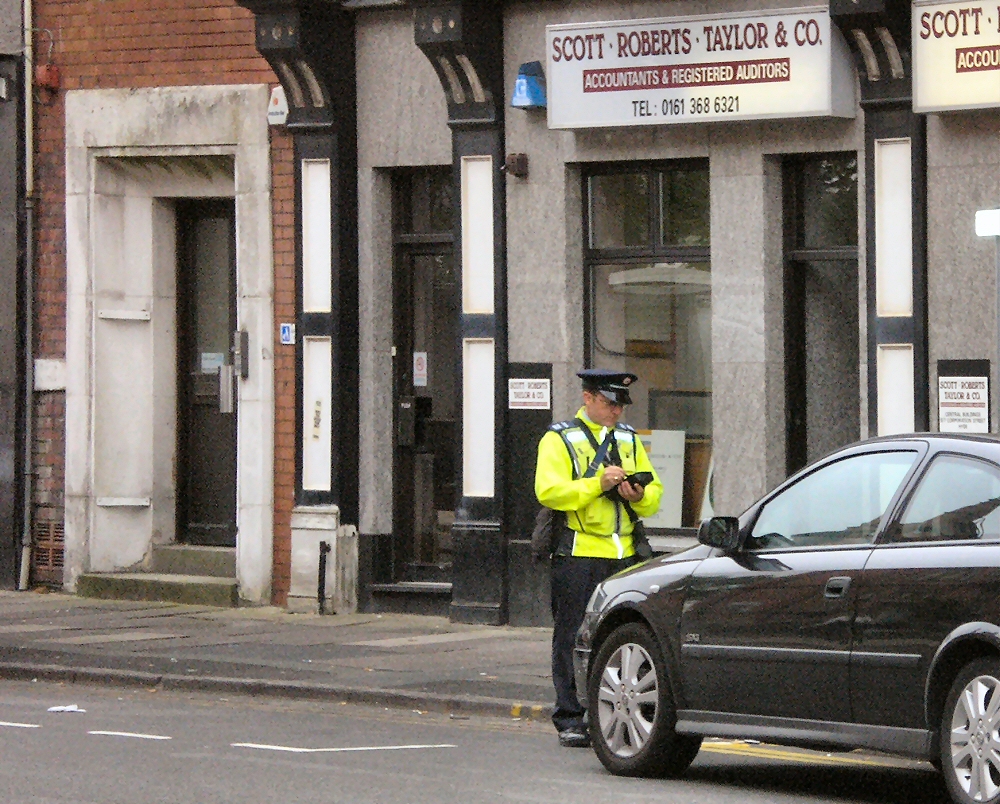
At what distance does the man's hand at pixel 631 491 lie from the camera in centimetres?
1080

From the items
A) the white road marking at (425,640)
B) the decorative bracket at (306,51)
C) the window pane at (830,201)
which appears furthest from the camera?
the decorative bracket at (306,51)

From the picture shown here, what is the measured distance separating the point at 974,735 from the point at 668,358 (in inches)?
325

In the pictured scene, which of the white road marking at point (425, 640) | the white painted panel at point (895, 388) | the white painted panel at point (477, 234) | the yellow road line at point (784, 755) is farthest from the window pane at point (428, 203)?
the yellow road line at point (784, 755)

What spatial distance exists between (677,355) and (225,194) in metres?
4.28

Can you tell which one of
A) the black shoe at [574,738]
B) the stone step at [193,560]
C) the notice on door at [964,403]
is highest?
the notice on door at [964,403]

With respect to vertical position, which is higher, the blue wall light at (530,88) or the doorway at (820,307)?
the blue wall light at (530,88)

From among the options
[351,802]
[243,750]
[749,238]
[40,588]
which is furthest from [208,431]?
[351,802]

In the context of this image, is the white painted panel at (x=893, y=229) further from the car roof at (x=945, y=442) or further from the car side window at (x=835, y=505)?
the car roof at (x=945, y=442)

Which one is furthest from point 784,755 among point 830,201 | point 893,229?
point 830,201

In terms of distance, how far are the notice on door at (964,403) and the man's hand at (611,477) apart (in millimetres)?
4053

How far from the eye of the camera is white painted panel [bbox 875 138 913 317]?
14.5m

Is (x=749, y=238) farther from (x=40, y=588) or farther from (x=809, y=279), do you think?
(x=40, y=588)

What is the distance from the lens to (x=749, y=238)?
15336 mm

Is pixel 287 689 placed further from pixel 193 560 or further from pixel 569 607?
pixel 193 560
